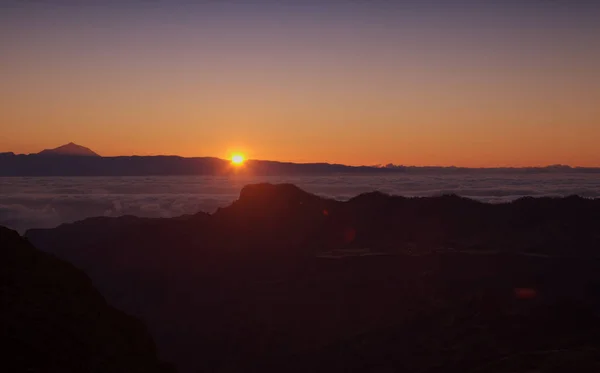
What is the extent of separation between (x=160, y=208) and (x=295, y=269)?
80491 mm

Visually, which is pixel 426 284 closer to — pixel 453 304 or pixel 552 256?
pixel 453 304

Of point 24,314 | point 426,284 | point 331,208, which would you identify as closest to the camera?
point 24,314

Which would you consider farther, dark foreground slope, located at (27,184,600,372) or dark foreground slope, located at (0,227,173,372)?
dark foreground slope, located at (27,184,600,372)

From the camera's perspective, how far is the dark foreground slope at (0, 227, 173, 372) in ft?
43.0

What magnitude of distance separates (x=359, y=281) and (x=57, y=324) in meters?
40.9

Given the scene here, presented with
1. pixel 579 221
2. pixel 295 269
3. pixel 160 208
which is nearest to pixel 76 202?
pixel 160 208

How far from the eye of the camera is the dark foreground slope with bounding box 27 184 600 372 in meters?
41.6

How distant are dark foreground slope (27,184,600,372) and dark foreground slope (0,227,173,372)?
21.6 m

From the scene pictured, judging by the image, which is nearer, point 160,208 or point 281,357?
point 281,357

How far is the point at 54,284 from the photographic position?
16578mm

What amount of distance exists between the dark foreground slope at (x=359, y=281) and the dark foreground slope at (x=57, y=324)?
21.6 m

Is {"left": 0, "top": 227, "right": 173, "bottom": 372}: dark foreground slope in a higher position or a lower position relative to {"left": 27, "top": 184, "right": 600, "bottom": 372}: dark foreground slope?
higher

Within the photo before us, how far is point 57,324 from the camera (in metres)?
14.7

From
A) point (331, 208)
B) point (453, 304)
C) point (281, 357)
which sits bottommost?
point (281, 357)
